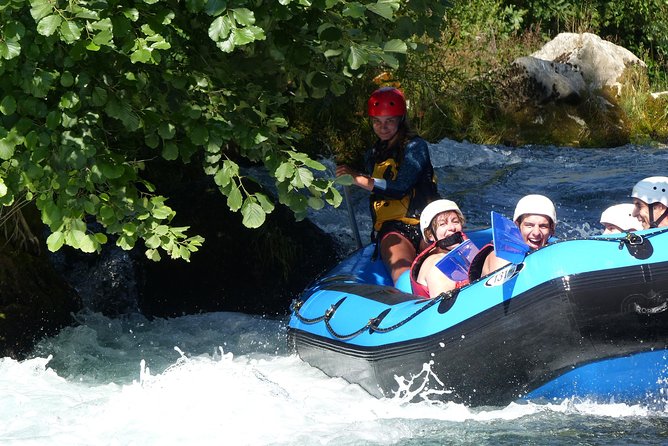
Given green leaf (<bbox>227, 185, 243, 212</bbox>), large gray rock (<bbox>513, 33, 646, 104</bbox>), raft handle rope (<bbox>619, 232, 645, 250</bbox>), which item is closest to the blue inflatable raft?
raft handle rope (<bbox>619, 232, 645, 250</bbox>)

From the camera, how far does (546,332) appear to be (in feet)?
13.8

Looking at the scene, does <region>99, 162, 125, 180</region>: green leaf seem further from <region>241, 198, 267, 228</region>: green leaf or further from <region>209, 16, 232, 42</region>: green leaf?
<region>209, 16, 232, 42</region>: green leaf

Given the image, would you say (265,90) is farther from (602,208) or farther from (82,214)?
(602,208)

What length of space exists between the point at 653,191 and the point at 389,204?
61.4 inches

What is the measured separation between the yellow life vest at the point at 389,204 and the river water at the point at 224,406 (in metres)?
0.93

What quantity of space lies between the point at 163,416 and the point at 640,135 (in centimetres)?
864

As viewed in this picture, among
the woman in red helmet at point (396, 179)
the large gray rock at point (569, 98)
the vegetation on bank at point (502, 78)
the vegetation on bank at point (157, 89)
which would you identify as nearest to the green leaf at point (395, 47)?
the vegetation on bank at point (157, 89)

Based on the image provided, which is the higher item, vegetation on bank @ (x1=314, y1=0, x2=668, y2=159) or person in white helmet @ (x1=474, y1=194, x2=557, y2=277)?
vegetation on bank @ (x1=314, y1=0, x2=668, y2=159)

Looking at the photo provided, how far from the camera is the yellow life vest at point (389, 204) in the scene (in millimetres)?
5762

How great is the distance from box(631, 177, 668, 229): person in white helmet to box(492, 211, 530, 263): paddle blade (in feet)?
2.87

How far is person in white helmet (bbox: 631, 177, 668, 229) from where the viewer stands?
4.86 metres

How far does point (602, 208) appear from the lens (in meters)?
8.77

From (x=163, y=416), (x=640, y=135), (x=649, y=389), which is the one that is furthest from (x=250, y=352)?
(x=640, y=135)

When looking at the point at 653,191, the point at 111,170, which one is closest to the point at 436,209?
the point at 653,191
